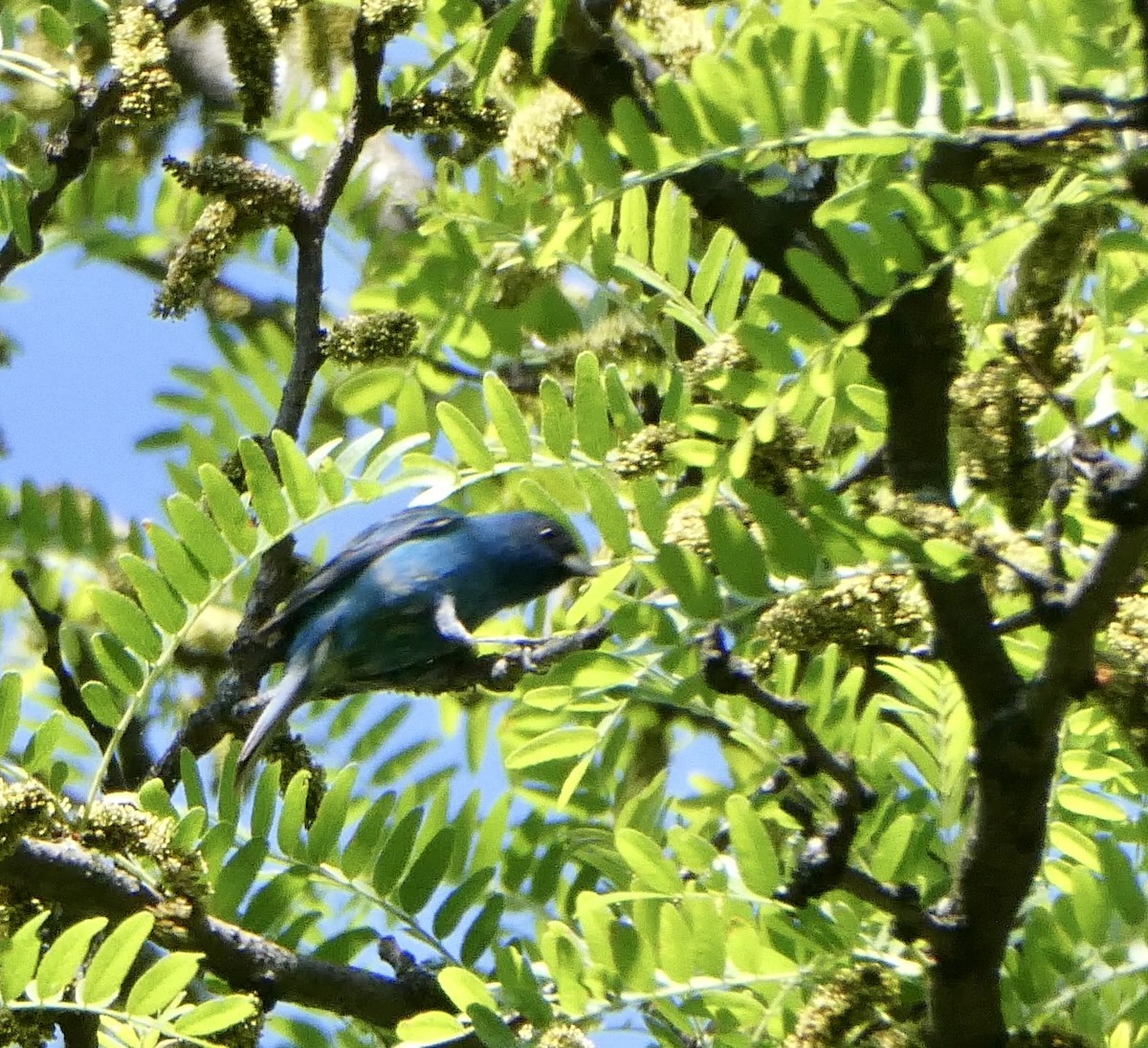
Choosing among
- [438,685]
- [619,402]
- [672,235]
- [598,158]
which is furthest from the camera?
[438,685]

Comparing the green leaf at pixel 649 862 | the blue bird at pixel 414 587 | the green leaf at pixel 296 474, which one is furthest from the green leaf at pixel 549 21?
the blue bird at pixel 414 587

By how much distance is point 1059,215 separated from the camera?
2246 millimetres

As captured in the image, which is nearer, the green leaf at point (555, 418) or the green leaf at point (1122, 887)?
the green leaf at point (1122, 887)

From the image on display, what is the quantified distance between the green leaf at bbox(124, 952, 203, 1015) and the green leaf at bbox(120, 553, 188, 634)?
60 centimetres

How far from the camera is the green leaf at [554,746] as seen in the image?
2682 mm

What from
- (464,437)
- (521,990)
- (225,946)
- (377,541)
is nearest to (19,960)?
(225,946)

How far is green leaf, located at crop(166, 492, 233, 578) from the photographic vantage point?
2.82m

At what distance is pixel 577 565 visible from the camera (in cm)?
387

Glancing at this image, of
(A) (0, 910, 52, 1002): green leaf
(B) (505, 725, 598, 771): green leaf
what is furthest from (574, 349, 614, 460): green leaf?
(A) (0, 910, 52, 1002): green leaf

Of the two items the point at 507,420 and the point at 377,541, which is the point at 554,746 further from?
the point at 377,541

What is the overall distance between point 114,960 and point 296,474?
2.67 feet

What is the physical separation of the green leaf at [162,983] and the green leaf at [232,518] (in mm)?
718

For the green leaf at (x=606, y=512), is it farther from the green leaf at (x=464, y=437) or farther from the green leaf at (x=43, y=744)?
the green leaf at (x=43, y=744)

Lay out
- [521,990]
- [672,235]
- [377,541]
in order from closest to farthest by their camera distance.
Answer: [521,990] → [672,235] → [377,541]
